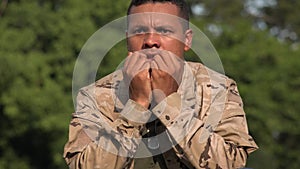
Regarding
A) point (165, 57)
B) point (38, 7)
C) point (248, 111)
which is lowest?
point (248, 111)

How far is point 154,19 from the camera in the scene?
3902 mm

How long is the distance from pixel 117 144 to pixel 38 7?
25042 mm

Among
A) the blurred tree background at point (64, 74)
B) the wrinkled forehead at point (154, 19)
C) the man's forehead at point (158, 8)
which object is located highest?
the man's forehead at point (158, 8)

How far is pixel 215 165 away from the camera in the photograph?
3709 millimetres

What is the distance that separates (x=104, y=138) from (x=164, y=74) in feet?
1.20

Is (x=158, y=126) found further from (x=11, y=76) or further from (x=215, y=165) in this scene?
(x=11, y=76)

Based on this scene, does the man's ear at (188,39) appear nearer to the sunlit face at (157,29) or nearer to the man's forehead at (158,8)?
the sunlit face at (157,29)

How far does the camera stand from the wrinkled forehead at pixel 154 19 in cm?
389

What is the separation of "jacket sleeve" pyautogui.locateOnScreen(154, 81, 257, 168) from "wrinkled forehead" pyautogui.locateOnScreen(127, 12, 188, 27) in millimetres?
354

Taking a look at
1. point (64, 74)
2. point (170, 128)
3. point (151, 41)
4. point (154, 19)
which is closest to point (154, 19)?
point (154, 19)

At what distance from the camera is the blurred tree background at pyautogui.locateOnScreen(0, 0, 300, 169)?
87.8 ft

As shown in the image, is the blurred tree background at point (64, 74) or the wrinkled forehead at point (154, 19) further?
the blurred tree background at point (64, 74)

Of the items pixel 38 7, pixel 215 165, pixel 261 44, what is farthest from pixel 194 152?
pixel 261 44

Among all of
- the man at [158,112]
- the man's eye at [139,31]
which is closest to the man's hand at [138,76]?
the man at [158,112]
